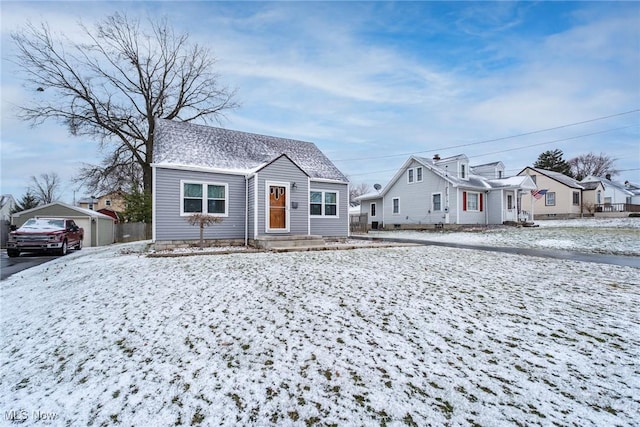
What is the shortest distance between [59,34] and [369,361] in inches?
1023

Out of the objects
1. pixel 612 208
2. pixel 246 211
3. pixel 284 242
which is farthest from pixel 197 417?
pixel 612 208

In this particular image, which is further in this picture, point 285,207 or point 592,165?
point 592,165

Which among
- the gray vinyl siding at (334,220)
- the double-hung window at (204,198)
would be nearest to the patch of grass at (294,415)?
the double-hung window at (204,198)

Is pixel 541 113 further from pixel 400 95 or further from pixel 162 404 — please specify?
pixel 162 404

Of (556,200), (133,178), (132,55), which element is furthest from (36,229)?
(556,200)

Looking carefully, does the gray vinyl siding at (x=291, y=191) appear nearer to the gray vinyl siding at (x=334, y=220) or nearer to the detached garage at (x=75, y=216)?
the gray vinyl siding at (x=334, y=220)

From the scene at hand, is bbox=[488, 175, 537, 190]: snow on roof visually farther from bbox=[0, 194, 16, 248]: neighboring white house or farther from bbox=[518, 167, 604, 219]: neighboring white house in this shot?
bbox=[0, 194, 16, 248]: neighboring white house

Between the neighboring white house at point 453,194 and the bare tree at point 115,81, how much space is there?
629 inches

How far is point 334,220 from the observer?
559 inches

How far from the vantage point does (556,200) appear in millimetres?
31188

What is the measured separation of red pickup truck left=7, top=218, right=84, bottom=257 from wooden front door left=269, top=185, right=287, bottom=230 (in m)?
9.92

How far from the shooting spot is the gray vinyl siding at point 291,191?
11688 millimetres

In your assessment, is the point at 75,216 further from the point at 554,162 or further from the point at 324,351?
the point at 554,162

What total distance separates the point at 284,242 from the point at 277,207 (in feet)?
5.56
